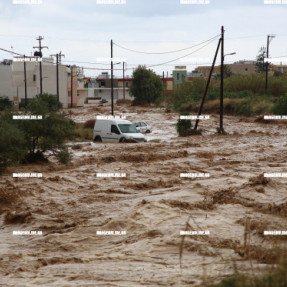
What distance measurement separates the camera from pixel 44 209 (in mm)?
15141

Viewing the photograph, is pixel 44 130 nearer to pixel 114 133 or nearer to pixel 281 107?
pixel 114 133

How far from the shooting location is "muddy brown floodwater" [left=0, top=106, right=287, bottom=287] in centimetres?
912

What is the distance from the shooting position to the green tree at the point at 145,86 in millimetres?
87750

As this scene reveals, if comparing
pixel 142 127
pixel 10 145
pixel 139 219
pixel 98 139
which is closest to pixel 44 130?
pixel 10 145

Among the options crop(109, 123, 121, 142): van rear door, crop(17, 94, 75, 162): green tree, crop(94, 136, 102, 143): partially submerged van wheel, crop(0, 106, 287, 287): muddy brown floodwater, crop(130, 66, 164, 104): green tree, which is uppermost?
crop(130, 66, 164, 104): green tree

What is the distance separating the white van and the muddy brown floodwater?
A: 6490 mm

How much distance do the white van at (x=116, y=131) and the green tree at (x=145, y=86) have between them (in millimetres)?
54595

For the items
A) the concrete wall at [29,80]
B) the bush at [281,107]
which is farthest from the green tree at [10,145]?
the concrete wall at [29,80]

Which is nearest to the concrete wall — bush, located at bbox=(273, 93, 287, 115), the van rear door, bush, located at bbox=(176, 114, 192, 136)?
bush, located at bbox=(273, 93, 287, 115)

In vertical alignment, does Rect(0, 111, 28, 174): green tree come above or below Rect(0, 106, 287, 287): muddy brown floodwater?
above

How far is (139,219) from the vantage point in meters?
13.1

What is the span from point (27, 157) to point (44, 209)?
8187 millimetres

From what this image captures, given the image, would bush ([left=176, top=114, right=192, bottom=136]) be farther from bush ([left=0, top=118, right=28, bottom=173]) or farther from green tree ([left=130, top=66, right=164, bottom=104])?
green tree ([left=130, top=66, right=164, bottom=104])

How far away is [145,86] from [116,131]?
55403 millimetres
